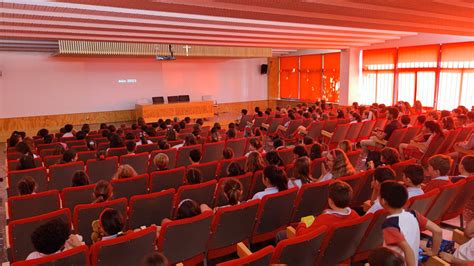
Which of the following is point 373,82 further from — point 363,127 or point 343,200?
point 343,200

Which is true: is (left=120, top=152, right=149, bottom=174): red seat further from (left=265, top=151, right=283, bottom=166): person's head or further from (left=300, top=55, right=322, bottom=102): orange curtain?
(left=300, top=55, right=322, bottom=102): orange curtain

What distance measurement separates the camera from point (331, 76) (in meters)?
17.1

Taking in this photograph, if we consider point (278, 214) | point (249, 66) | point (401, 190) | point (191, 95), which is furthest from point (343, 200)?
point (249, 66)

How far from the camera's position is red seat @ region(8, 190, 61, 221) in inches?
147

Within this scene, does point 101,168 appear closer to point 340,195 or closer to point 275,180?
point 275,180

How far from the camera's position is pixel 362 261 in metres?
3.44

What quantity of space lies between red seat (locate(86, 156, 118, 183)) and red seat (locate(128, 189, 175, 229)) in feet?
7.25

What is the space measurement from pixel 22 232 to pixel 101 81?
13.7 metres

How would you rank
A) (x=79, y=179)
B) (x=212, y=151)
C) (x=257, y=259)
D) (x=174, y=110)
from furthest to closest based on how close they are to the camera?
(x=174, y=110) → (x=212, y=151) → (x=79, y=179) → (x=257, y=259)

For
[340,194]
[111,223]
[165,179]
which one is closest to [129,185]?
[165,179]

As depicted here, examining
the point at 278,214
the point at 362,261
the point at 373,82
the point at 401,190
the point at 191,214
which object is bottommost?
the point at 362,261

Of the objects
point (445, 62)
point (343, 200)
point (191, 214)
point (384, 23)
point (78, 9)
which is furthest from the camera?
point (445, 62)

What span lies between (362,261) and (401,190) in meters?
1.21

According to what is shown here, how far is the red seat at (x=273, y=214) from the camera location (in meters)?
3.47
